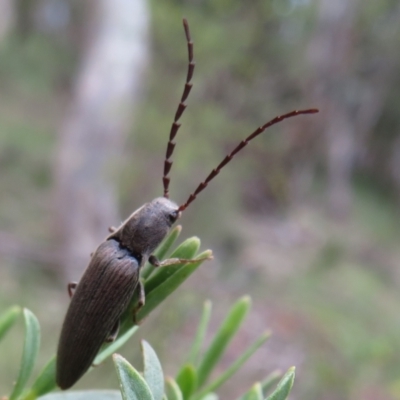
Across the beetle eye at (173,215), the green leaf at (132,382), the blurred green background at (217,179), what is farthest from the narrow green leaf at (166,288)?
the blurred green background at (217,179)

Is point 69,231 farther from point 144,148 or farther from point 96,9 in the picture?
point 96,9

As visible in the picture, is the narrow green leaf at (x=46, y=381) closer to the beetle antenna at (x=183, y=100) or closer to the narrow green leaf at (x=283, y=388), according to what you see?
the narrow green leaf at (x=283, y=388)

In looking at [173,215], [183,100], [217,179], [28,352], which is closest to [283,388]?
[28,352]

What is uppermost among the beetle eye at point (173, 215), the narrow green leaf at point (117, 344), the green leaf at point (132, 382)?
the beetle eye at point (173, 215)

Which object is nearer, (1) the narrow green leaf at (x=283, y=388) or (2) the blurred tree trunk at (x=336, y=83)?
(1) the narrow green leaf at (x=283, y=388)

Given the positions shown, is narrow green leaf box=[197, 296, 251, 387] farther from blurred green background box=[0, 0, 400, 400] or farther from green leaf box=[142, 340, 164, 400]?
blurred green background box=[0, 0, 400, 400]

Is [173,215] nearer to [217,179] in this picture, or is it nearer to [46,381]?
[46,381]
